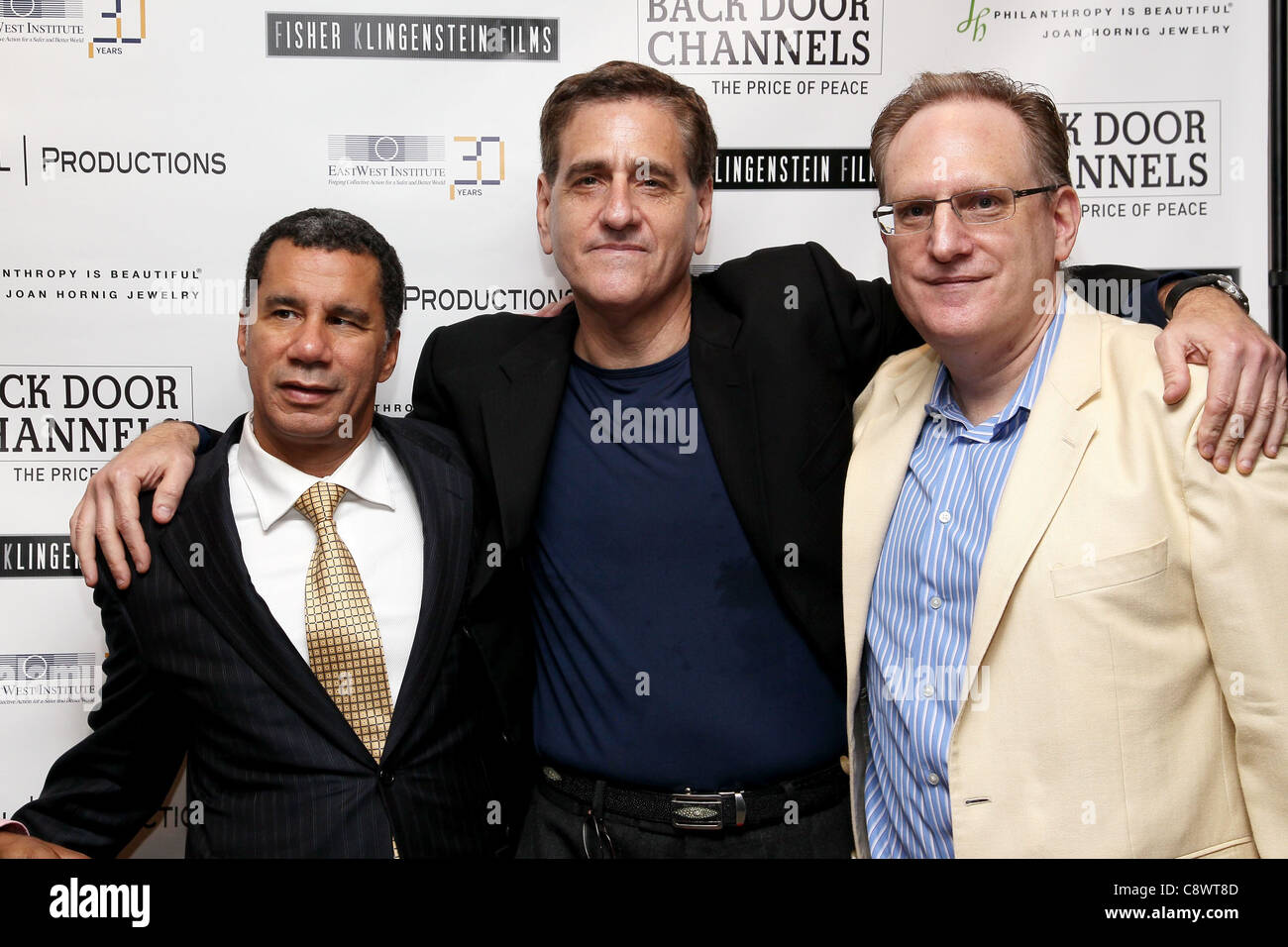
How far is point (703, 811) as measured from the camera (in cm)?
156

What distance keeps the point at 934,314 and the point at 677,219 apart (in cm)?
52

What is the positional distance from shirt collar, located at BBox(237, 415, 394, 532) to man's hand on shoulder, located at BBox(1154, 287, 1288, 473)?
1.31 meters

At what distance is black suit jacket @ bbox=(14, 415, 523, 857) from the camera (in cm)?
154

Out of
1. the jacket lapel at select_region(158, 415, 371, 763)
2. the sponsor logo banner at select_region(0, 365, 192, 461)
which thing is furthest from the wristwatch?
the sponsor logo banner at select_region(0, 365, 192, 461)

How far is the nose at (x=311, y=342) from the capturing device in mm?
1596

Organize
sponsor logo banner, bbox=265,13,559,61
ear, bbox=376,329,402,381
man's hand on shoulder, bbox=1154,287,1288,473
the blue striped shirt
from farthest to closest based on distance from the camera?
sponsor logo banner, bbox=265,13,559,61 → ear, bbox=376,329,402,381 → the blue striped shirt → man's hand on shoulder, bbox=1154,287,1288,473

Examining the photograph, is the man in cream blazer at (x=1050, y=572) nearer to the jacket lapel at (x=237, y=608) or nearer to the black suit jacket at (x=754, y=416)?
the black suit jacket at (x=754, y=416)

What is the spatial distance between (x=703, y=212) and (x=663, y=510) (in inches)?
24.1

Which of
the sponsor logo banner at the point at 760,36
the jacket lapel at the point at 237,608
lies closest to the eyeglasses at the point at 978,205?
the sponsor logo banner at the point at 760,36

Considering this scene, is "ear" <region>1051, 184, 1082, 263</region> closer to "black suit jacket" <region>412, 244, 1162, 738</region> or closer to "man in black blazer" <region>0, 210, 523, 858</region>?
"black suit jacket" <region>412, 244, 1162, 738</region>

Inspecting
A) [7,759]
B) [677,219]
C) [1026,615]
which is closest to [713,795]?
[1026,615]

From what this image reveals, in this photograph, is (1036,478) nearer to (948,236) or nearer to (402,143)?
(948,236)

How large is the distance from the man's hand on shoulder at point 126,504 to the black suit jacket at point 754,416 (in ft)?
1.70

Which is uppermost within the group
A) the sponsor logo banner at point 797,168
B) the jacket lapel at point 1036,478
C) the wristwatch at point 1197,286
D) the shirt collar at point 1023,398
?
the sponsor logo banner at point 797,168
